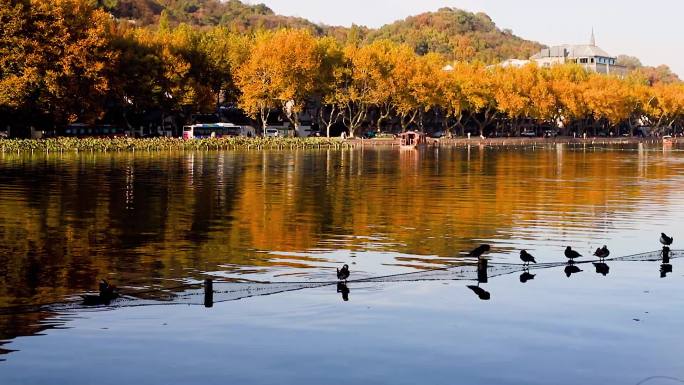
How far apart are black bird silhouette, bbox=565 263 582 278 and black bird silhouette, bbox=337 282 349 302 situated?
238 inches

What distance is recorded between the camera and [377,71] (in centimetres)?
12519

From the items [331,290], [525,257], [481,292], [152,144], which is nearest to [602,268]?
[525,257]

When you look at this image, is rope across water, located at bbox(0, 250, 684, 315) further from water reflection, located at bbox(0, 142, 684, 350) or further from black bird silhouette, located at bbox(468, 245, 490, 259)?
water reflection, located at bbox(0, 142, 684, 350)

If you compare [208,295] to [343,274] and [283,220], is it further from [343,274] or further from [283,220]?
[283,220]

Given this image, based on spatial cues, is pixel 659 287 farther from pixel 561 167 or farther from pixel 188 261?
pixel 561 167

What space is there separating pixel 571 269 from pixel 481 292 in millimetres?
4160

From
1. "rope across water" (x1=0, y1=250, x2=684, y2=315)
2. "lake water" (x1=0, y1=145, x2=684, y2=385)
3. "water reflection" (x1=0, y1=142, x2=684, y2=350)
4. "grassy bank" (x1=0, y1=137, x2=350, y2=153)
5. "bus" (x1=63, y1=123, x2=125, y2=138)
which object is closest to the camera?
"lake water" (x1=0, y1=145, x2=684, y2=385)

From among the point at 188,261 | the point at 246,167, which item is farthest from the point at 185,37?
the point at 188,261

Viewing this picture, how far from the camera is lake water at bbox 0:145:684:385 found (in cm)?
1630

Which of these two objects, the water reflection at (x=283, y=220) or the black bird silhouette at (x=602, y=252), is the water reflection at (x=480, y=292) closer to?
the water reflection at (x=283, y=220)

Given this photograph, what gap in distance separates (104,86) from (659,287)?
272 ft

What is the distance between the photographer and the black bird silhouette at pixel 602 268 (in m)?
25.3

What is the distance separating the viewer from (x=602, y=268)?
25.7 m

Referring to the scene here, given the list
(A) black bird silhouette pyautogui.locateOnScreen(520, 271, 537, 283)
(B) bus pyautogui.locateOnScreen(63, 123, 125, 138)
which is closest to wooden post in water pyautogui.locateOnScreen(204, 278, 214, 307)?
(A) black bird silhouette pyautogui.locateOnScreen(520, 271, 537, 283)
